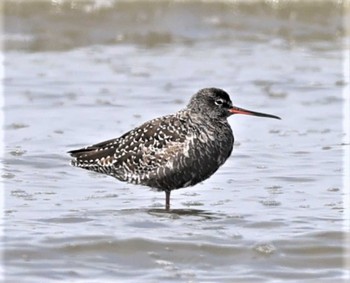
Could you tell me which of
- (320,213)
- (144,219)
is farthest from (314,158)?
(144,219)

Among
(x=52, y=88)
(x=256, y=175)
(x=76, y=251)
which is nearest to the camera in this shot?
(x=76, y=251)

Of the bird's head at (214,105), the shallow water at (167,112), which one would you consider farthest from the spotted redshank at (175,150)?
the shallow water at (167,112)

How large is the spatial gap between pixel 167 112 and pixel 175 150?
358cm

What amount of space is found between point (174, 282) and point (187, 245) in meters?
0.70

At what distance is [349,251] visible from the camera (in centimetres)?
753

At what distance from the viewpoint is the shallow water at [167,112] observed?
24.3 feet

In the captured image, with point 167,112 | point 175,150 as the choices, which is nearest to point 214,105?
point 175,150

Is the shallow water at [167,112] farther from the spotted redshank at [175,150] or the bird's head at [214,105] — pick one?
the bird's head at [214,105]

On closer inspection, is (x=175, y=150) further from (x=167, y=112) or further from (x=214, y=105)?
(x=167, y=112)

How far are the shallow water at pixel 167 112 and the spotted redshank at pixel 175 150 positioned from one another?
25 centimetres

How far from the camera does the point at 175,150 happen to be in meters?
8.66

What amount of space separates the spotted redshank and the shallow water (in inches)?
9.8

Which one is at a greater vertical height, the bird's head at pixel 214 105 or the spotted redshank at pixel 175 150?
the bird's head at pixel 214 105

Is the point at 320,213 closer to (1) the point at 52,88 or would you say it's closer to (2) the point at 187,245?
(2) the point at 187,245
